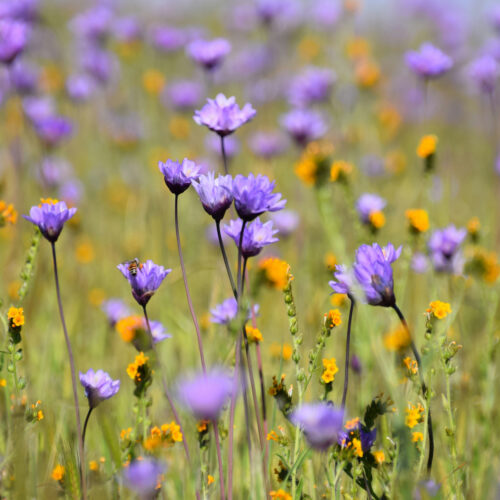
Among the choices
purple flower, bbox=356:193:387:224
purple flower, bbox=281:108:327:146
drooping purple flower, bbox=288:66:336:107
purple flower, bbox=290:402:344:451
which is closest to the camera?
purple flower, bbox=290:402:344:451

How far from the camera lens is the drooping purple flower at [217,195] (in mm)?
1026

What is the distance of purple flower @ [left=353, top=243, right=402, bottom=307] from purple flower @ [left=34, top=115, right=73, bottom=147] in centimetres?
222

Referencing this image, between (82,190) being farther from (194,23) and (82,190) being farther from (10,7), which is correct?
(194,23)

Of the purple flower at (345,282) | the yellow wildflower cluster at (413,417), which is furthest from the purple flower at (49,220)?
the yellow wildflower cluster at (413,417)

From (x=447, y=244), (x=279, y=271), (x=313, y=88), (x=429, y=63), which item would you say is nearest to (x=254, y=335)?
(x=279, y=271)

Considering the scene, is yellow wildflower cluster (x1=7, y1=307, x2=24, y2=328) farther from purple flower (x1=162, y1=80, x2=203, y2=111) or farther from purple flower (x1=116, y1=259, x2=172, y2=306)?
purple flower (x1=162, y1=80, x2=203, y2=111)

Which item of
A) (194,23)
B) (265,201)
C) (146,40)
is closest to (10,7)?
(146,40)

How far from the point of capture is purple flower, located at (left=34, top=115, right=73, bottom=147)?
9.43 ft

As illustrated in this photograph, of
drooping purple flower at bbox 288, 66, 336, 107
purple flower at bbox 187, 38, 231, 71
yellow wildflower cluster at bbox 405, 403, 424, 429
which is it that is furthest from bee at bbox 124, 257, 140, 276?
drooping purple flower at bbox 288, 66, 336, 107

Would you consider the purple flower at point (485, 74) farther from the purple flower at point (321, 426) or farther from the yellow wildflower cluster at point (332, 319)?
the purple flower at point (321, 426)

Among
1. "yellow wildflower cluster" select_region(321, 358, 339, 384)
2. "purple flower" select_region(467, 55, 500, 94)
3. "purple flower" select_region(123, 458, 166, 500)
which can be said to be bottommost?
"purple flower" select_region(123, 458, 166, 500)

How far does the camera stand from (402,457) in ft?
3.05

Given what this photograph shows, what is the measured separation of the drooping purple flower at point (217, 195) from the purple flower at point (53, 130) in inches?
80.8

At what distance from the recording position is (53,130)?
2.88 m
